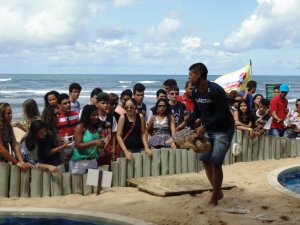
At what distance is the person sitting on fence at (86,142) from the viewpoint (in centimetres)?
678

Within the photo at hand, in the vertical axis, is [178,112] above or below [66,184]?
above

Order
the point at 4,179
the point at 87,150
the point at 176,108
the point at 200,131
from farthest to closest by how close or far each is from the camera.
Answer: the point at 176,108
the point at 87,150
the point at 4,179
the point at 200,131

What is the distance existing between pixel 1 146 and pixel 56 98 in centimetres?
141

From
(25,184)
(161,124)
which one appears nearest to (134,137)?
(161,124)

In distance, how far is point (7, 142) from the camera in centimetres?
676

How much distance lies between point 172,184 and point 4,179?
2352 mm

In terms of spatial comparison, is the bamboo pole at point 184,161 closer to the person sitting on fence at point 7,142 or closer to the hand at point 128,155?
the hand at point 128,155

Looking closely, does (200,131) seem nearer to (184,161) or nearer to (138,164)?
(138,164)

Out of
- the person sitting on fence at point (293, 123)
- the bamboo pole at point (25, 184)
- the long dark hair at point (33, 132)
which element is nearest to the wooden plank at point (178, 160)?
the long dark hair at point (33, 132)

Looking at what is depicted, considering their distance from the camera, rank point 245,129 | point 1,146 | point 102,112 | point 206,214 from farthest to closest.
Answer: point 245,129, point 102,112, point 1,146, point 206,214

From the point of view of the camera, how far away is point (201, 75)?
5906mm

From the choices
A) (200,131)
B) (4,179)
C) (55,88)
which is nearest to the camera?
(200,131)

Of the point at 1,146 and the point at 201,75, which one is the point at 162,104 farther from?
the point at 1,146

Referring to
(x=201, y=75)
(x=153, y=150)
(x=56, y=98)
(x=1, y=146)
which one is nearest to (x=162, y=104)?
(x=153, y=150)
